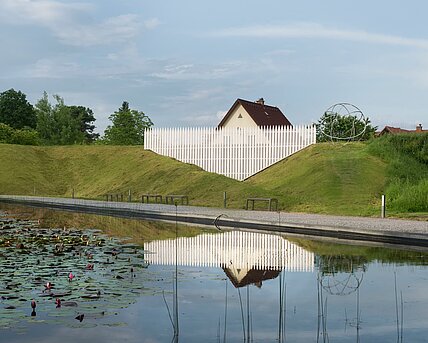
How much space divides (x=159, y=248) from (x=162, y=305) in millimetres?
6671

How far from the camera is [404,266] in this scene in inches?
500

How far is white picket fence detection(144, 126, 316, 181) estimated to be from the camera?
41.8 metres

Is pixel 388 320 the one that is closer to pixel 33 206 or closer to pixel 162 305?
pixel 162 305

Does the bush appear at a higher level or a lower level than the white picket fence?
higher

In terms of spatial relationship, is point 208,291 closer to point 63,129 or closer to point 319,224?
point 319,224

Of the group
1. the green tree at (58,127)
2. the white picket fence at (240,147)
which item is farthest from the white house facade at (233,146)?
the green tree at (58,127)

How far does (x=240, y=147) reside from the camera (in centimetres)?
4300

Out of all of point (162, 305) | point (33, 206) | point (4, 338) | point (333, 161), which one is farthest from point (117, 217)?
point (4, 338)

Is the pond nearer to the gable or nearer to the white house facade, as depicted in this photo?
the white house facade

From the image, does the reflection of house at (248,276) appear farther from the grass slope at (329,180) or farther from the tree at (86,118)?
the tree at (86,118)

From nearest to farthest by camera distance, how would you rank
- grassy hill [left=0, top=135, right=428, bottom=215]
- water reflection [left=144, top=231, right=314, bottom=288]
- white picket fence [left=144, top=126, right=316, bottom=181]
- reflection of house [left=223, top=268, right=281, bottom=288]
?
reflection of house [left=223, top=268, right=281, bottom=288]
water reflection [left=144, top=231, right=314, bottom=288]
grassy hill [left=0, top=135, right=428, bottom=215]
white picket fence [left=144, top=126, right=316, bottom=181]

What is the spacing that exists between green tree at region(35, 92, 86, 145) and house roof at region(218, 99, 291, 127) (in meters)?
21.8

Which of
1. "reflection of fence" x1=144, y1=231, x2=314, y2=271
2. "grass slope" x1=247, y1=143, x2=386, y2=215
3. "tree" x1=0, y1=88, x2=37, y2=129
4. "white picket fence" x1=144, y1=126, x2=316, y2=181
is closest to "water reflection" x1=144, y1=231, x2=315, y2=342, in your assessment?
"reflection of fence" x1=144, y1=231, x2=314, y2=271

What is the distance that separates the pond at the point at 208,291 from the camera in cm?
738
